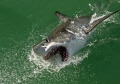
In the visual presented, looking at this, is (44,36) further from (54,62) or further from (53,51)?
(53,51)

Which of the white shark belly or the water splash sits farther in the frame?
the water splash

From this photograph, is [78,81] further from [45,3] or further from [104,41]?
[45,3]

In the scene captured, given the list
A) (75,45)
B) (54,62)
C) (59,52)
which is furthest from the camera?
(54,62)

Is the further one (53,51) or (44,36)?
(44,36)

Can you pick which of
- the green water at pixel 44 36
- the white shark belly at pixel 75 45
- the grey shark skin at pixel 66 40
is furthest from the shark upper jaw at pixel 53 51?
the green water at pixel 44 36

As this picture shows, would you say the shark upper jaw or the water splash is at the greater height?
the shark upper jaw

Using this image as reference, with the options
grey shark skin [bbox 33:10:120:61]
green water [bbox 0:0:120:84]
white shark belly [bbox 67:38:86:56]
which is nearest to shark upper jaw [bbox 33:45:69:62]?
grey shark skin [bbox 33:10:120:61]

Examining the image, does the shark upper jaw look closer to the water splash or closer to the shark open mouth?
the shark open mouth

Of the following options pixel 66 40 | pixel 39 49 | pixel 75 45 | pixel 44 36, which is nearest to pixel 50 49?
pixel 39 49
